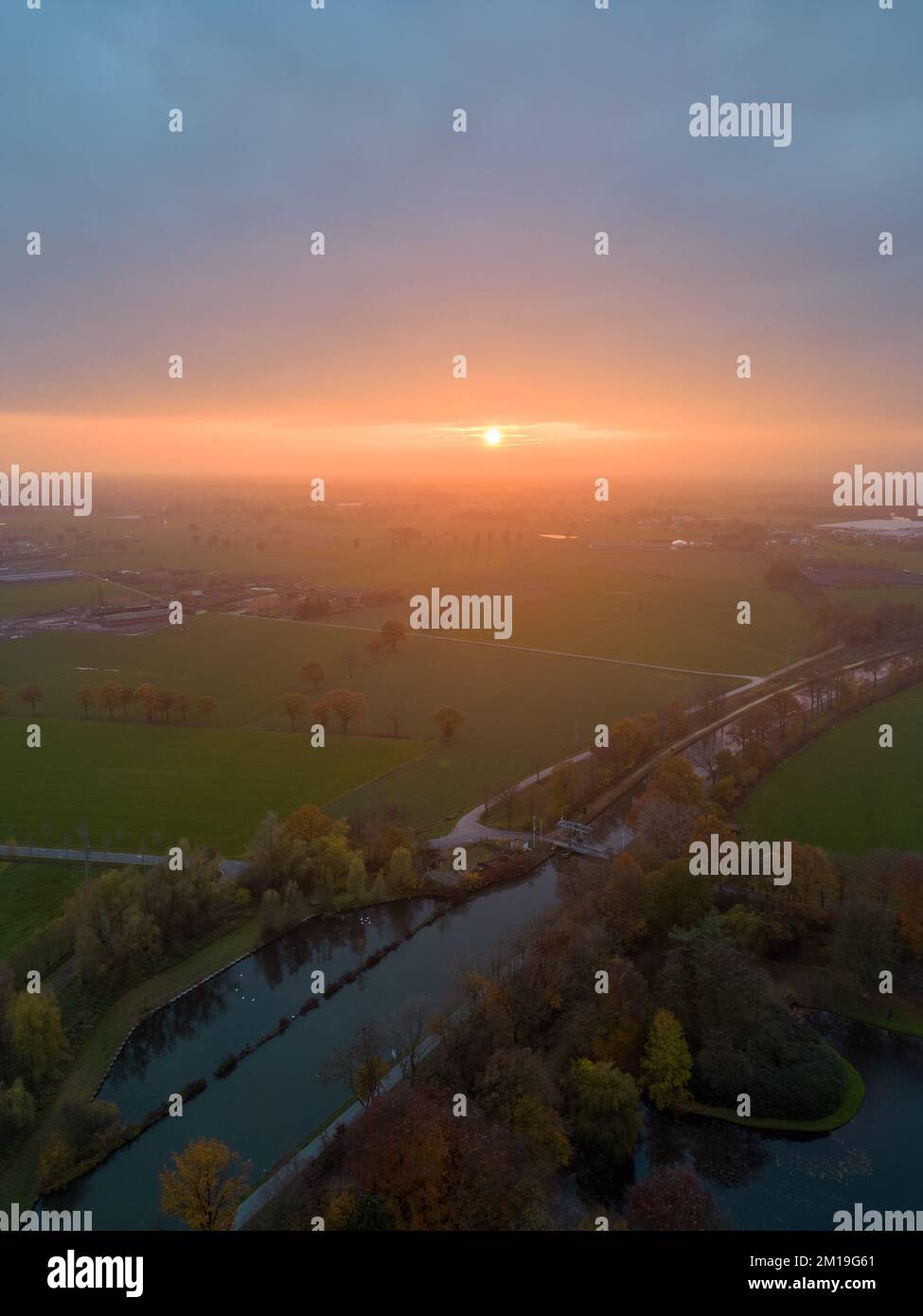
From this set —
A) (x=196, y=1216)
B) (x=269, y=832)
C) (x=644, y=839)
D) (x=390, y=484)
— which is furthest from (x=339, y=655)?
(x=390, y=484)

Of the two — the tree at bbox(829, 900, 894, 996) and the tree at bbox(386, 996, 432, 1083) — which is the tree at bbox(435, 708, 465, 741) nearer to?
the tree at bbox(386, 996, 432, 1083)

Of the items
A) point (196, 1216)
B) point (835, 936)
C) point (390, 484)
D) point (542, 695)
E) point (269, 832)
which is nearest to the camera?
point (196, 1216)

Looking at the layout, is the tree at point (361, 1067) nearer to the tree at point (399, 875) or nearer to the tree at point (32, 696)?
the tree at point (399, 875)

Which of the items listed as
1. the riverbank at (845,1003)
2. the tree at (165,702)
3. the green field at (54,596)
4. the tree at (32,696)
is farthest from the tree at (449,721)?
the green field at (54,596)

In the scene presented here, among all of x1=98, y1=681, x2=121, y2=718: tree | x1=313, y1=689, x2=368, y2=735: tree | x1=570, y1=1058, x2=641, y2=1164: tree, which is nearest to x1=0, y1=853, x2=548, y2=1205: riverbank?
x1=570, y1=1058, x2=641, y2=1164: tree
